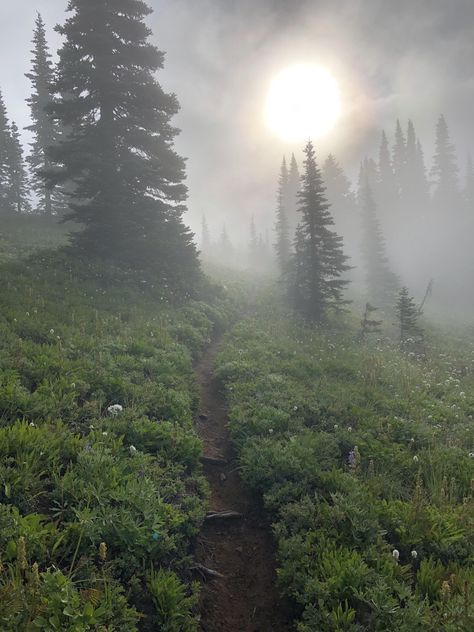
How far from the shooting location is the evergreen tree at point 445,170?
76.1m

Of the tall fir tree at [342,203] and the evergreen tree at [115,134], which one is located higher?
the tall fir tree at [342,203]

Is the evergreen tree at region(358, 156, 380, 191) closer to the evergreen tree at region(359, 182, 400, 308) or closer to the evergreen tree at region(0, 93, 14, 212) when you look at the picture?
the evergreen tree at region(359, 182, 400, 308)

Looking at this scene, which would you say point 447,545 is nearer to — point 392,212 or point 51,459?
point 51,459

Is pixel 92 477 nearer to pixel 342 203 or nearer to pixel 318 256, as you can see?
pixel 318 256

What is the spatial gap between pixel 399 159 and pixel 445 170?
955cm

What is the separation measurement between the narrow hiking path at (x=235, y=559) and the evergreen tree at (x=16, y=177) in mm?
42348

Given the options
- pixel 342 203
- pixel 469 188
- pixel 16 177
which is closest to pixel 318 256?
pixel 16 177

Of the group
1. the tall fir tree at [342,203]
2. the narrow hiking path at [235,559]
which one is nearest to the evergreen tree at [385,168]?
the tall fir tree at [342,203]

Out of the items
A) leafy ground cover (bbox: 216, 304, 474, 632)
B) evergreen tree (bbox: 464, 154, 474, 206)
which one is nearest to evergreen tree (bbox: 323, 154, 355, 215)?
evergreen tree (bbox: 464, 154, 474, 206)

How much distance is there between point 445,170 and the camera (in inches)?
3046

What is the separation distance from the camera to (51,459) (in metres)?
5.25

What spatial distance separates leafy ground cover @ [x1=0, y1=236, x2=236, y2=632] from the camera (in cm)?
367

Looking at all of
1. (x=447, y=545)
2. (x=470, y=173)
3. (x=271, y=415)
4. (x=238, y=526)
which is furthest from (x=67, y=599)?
(x=470, y=173)

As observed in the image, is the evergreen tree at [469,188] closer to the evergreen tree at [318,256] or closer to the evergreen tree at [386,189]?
the evergreen tree at [386,189]
